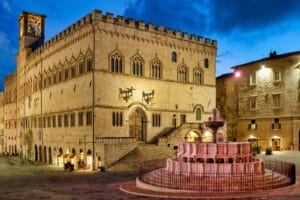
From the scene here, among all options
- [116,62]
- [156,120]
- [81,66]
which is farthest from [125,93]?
[81,66]

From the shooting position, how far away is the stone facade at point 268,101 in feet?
149

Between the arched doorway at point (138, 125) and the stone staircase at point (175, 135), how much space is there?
206 centimetres

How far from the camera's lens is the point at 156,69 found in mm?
42156

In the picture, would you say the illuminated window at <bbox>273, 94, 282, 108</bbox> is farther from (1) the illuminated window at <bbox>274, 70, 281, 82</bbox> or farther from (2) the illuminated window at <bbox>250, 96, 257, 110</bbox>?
(2) the illuminated window at <bbox>250, 96, 257, 110</bbox>

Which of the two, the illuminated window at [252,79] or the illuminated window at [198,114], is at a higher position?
the illuminated window at [252,79]

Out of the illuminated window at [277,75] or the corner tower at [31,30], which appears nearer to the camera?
the illuminated window at [277,75]

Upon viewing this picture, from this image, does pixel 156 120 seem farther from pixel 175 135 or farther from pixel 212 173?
pixel 212 173

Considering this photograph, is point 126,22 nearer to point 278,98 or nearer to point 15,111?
point 278,98

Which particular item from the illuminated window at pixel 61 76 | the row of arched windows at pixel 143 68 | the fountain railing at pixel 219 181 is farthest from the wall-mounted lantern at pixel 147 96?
the fountain railing at pixel 219 181

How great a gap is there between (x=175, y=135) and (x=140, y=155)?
19.1 ft

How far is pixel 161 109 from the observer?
4191cm

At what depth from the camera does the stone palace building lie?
3709 centimetres

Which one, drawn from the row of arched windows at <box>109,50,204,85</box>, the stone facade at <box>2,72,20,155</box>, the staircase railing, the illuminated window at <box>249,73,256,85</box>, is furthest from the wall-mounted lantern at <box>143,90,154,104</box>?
the stone facade at <box>2,72,20,155</box>

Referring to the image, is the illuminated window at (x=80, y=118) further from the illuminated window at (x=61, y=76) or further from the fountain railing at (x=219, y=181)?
the fountain railing at (x=219, y=181)
